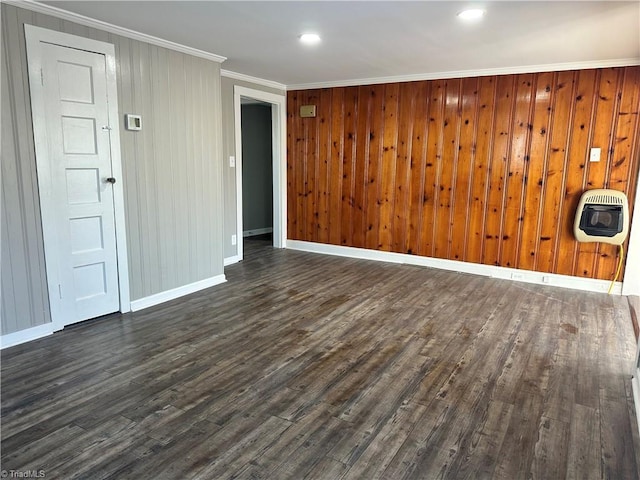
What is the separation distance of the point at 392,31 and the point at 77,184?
8.94 feet

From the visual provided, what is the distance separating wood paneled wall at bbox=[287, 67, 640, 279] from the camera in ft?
14.3

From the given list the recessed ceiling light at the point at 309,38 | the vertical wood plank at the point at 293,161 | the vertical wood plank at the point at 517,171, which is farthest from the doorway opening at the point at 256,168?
the vertical wood plank at the point at 517,171

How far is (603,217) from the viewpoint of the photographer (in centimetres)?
419

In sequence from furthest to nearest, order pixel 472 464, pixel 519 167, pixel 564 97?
1. pixel 519 167
2. pixel 564 97
3. pixel 472 464

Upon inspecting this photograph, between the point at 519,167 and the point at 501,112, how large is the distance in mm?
655

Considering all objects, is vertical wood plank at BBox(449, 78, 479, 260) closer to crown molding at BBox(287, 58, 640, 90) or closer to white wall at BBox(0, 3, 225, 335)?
crown molding at BBox(287, 58, 640, 90)

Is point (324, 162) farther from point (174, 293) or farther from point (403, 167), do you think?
point (174, 293)

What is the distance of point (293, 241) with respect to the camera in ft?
21.0

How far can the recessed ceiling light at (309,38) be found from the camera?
3.42 meters

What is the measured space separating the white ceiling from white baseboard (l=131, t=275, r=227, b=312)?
7.47ft

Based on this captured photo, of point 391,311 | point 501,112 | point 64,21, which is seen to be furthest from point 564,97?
point 64,21

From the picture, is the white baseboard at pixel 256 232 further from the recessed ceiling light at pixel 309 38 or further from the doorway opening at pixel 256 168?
the recessed ceiling light at pixel 309 38

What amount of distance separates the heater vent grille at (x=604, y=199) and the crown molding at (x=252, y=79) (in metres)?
4.07

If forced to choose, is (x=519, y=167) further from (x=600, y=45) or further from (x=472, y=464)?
(x=472, y=464)
